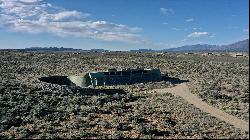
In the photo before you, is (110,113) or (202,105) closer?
(110,113)

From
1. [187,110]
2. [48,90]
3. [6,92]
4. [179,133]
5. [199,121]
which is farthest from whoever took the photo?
[48,90]

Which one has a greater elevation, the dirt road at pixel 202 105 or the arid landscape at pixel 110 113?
the arid landscape at pixel 110 113

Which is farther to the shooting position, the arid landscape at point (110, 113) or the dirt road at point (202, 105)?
the dirt road at point (202, 105)

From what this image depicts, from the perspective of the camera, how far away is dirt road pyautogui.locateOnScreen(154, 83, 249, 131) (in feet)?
94.3

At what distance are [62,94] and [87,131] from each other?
1515 centimetres

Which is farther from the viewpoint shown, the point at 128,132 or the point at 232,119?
the point at 232,119

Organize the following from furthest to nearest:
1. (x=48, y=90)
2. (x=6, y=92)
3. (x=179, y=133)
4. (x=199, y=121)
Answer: (x=48, y=90)
(x=6, y=92)
(x=199, y=121)
(x=179, y=133)

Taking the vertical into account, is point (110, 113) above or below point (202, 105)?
above

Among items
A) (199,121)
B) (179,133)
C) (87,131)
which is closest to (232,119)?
(199,121)

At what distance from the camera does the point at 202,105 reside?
122ft

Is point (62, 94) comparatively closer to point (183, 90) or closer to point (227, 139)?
point (183, 90)

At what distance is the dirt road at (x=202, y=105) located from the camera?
28750 mm

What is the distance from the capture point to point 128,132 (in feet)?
85.4

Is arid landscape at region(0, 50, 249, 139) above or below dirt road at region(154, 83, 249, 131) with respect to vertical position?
above
